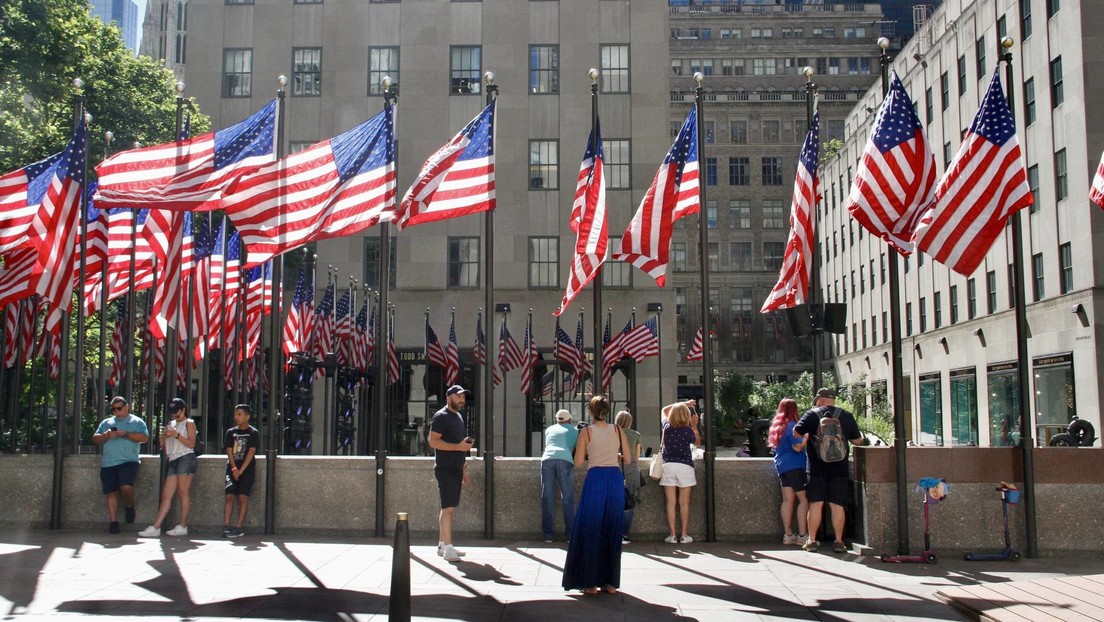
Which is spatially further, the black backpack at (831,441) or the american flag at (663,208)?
the american flag at (663,208)

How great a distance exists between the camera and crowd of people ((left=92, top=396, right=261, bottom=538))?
13766 millimetres

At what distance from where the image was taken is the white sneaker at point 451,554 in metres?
11.7

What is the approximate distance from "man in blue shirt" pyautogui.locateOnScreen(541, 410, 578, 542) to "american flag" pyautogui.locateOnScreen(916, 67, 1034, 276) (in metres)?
4.98

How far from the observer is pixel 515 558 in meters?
12.1

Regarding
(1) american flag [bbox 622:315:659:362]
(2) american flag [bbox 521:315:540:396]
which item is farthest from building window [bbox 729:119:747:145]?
(1) american flag [bbox 622:315:659:362]

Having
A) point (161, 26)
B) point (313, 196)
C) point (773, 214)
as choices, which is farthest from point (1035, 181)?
point (161, 26)

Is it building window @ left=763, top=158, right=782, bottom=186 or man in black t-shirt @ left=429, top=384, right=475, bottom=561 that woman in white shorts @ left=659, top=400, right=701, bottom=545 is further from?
building window @ left=763, top=158, right=782, bottom=186

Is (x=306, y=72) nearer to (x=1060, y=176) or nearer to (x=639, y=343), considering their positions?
(x=639, y=343)

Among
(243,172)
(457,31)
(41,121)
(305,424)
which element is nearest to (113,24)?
(41,121)

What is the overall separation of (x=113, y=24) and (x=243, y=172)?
23264 mm

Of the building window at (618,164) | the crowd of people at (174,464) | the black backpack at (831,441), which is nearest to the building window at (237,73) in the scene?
the building window at (618,164)

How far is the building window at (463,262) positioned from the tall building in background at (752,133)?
47645 mm

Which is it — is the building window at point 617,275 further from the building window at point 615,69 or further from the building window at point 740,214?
the building window at point 740,214

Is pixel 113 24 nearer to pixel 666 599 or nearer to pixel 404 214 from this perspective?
pixel 404 214
